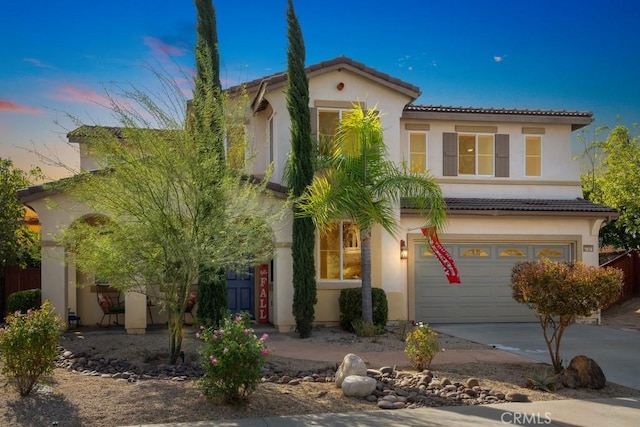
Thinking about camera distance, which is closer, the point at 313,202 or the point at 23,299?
the point at 313,202

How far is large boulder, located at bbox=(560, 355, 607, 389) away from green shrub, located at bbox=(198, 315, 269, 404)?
4.71 metres

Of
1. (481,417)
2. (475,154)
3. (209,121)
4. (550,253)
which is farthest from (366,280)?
(481,417)

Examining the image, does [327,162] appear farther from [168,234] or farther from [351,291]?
[168,234]

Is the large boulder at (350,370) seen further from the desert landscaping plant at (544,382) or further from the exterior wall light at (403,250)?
the exterior wall light at (403,250)

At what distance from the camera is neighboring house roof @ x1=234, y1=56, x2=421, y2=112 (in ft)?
51.9

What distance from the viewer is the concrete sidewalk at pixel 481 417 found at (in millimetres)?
7199

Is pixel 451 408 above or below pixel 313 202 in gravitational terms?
below

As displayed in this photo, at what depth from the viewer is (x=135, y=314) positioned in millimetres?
14242

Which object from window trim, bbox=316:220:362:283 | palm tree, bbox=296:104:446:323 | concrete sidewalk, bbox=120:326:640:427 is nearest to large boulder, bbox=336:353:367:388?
concrete sidewalk, bbox=120:326:640:427

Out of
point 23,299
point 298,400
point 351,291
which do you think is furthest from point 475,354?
point 23,299

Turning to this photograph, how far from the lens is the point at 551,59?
63.5ft

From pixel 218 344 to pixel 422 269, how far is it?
1037 centimetres

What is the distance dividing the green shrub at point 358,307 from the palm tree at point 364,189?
0.55 metres

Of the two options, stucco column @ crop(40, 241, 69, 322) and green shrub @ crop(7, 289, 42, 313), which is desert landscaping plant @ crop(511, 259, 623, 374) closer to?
stucco column @ crop(40, 241, 69, 322)
